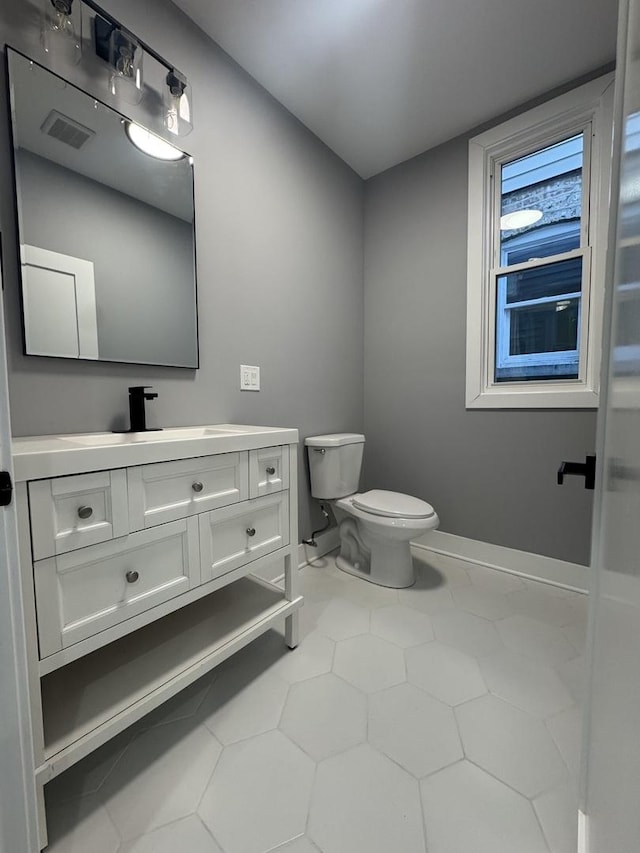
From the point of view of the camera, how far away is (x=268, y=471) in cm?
121

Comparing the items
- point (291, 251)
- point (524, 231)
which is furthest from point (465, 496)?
point (291, 251)

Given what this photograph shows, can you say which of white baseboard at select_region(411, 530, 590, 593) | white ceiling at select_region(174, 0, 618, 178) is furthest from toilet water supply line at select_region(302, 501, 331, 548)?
white ceiling at select_region(174, 0, 618, 178)

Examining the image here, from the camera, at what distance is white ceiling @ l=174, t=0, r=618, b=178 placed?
4.36 ft

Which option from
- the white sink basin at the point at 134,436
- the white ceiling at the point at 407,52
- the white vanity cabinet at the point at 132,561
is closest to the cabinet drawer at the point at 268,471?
the white vanity cabinet at the point at 132,561

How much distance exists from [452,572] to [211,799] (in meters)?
1.49

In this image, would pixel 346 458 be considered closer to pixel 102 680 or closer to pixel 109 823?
pixel 102 680

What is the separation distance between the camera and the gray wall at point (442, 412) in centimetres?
180

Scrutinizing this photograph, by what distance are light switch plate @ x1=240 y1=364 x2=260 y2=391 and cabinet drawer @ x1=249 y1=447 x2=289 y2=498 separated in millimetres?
506

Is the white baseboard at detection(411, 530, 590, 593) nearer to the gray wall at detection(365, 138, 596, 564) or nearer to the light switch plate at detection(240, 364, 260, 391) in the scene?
the gray wall at detection(365, 138, 596, 564)

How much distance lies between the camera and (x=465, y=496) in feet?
6.75

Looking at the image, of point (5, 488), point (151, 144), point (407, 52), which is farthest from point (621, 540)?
point (407, 52)

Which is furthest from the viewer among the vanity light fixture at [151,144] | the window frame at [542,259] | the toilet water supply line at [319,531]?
the toilet water supply line at [319,531]

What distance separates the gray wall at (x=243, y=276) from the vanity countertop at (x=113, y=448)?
119 mm

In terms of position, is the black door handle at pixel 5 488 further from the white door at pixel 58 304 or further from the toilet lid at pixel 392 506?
the toilet lid at pixel 392 506
